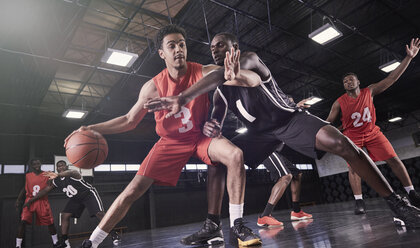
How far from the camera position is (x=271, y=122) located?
2.28m

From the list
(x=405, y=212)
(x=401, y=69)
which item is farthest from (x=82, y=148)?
(x=401, y=69)

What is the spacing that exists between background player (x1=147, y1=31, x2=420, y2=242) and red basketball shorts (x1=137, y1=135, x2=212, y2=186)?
29 cm

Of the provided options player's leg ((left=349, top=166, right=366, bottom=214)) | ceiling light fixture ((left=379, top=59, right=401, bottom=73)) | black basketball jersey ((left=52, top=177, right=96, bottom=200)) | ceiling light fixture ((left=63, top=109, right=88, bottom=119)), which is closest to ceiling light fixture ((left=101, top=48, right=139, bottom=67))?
black basketball jersey ((left=52, top=177, right=96, bottom=200))

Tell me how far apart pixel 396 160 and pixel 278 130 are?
1682mm

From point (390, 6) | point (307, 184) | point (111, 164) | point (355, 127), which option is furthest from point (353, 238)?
point (307, 184)

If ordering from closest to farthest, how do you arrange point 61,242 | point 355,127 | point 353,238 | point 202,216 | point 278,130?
point 353,238
point 278,130
point 355,127
point 61,242
point 202,216

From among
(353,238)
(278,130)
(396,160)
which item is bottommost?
(353,238)

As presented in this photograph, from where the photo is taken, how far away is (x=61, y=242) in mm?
4242

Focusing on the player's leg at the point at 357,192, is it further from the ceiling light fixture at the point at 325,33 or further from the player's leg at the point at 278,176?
the ceiling light fixture at the point at 325,33

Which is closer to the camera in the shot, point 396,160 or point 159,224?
point 396,160

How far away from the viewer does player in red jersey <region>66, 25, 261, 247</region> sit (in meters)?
1.97

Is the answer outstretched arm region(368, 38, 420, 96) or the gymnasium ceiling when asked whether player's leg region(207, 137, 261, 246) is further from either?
the gymnasium ceiling

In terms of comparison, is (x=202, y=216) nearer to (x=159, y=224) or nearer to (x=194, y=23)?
(x=159, y=224)

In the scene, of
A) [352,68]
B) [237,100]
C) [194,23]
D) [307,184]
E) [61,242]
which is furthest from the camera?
[307,184]
